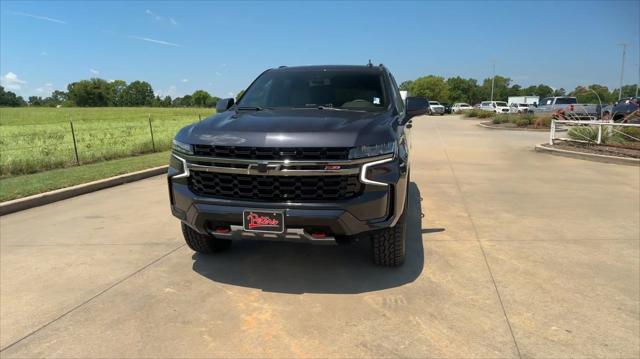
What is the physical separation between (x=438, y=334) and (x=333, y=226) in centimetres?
100

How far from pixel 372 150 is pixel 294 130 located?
0.59 meters

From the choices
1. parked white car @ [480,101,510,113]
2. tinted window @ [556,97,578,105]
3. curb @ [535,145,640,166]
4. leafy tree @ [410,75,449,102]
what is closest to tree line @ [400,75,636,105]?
leafy tree @ [410,75,449,102]

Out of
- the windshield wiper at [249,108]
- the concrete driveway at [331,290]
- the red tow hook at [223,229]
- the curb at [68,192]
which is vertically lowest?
the concrete driveway at [331,290]

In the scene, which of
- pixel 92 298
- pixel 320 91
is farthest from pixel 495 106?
pixel 92 298

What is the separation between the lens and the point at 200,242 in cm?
443

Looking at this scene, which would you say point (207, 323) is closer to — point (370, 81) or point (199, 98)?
point (370, 81)

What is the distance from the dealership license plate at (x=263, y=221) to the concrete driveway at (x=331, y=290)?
572 millimetres

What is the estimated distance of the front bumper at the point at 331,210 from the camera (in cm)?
343

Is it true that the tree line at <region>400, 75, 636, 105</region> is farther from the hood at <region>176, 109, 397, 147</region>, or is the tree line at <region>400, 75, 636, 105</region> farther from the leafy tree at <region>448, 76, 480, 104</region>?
the hood at <region>176, 109, 397, 147</region>

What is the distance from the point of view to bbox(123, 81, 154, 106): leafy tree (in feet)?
477

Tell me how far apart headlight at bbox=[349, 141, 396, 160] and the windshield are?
1013 mm

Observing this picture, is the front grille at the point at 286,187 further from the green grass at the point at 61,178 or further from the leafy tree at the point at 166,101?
the leafy tree at the point at 166,101

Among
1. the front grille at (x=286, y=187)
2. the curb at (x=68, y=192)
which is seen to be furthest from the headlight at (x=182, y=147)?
the curb at (x=68, y=192)

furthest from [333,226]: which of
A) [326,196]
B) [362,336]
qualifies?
[362,336]
